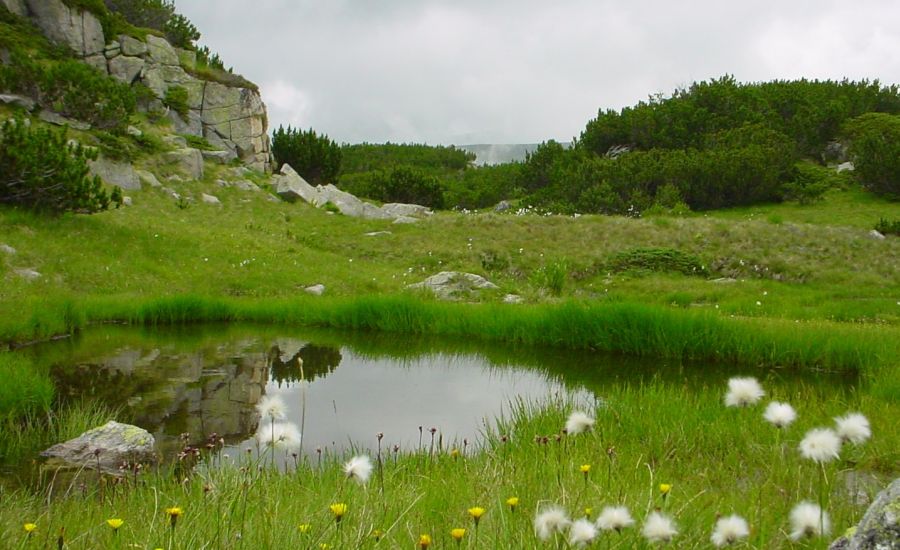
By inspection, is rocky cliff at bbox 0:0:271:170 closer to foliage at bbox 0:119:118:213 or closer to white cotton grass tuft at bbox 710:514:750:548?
foliage at bbox 0:119:118:213

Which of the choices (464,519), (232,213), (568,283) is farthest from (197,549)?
(232,213)

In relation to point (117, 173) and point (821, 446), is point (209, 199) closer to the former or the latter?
point (117, 173)

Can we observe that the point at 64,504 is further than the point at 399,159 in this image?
No

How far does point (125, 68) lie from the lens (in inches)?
1256

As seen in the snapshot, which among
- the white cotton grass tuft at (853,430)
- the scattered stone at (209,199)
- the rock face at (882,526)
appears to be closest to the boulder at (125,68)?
→ the scattered stone at (209,199)

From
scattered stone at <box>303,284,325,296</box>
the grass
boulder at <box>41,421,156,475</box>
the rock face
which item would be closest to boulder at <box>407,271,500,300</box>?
scattered stone at <box>303,284,325,296</box>

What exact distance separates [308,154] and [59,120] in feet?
64.2

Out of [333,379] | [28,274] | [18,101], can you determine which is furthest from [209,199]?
[333,379]

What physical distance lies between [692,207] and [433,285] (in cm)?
2090

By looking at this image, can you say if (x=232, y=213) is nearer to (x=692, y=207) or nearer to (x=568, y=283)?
(x=568, y=283)

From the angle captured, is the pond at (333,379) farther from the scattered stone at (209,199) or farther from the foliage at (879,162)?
the foliage at (879,162)

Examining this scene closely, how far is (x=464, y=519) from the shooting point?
12.0 feet

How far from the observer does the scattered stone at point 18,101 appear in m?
23.9

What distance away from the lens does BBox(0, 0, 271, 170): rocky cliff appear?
30.0 m
